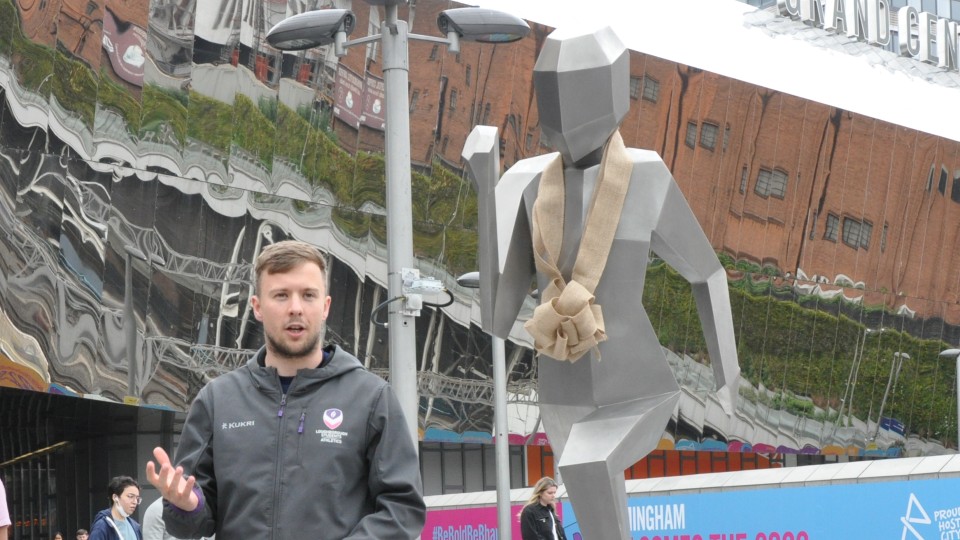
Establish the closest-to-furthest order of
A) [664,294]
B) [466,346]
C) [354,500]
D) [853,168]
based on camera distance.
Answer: [354,500] < [466,346] < [664,294] < [853,168]

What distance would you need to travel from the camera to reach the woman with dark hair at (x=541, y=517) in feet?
39.8

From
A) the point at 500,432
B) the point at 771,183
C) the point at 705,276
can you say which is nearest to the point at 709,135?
the point at 771,183

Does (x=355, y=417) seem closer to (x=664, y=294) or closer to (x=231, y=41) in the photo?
(x=231, y=41)

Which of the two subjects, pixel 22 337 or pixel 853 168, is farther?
pixel 853 168

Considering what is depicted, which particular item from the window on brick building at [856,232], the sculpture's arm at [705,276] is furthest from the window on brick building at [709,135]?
the sculpture's arm at [705,276]

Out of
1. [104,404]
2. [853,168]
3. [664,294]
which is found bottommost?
[104,404]

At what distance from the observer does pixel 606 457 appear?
255 inches

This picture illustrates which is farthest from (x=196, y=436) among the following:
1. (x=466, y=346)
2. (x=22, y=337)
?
(x=466, y=346)

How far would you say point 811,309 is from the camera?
38438 mm

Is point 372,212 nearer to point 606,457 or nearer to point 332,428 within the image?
point 606,457

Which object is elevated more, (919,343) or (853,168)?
(853,168)

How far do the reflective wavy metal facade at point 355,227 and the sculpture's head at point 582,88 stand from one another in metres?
18.8

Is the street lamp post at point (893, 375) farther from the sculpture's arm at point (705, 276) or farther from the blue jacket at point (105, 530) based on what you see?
the sculpture's arm at point (705, 276)

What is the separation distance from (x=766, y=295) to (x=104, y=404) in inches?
596
